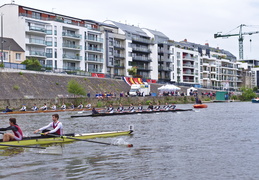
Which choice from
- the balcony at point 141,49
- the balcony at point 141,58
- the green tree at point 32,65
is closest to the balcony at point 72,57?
the green tree at point 32,65

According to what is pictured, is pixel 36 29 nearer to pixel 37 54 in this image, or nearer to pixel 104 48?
pixel 37 54

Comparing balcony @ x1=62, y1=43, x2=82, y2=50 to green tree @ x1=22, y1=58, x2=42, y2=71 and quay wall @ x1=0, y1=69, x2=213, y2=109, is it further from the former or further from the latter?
green tree @ x1=22, y1=58, x2=42, y2=71

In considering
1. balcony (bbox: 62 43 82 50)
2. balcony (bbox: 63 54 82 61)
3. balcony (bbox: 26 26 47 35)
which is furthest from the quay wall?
balcony (bbox: 26 26 47 35)

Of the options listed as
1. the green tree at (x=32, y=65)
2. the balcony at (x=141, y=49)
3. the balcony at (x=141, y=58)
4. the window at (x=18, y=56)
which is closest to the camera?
the green tree at (x=32, y=65)

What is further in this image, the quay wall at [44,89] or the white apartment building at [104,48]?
the white apartment building at [104,48]

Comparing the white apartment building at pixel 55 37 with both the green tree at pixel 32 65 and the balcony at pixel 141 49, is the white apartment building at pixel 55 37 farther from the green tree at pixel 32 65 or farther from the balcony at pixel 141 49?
the balcony at pixel 141 49

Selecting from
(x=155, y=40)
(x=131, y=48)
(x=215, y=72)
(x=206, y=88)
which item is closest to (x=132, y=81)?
(x=131, y=48)

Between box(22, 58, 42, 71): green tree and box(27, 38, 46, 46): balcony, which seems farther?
box(27, 38, 46, 46): balcony

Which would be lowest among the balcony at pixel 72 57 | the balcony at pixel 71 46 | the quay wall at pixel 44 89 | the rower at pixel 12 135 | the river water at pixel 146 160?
the river water at pixel 146 160

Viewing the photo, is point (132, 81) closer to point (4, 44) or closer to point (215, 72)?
point (4, 44)

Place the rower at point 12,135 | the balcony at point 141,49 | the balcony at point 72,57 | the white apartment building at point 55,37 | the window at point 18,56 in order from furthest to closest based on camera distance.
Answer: the balcony at point 141,49 → the balcony at point 72,57 → the white apartment building at point 55,37 → the window at point 18,56 → the rower at point 12,135

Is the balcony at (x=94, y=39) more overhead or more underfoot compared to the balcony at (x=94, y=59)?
more overhead

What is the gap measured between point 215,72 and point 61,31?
73375mm

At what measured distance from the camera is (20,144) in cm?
1956
